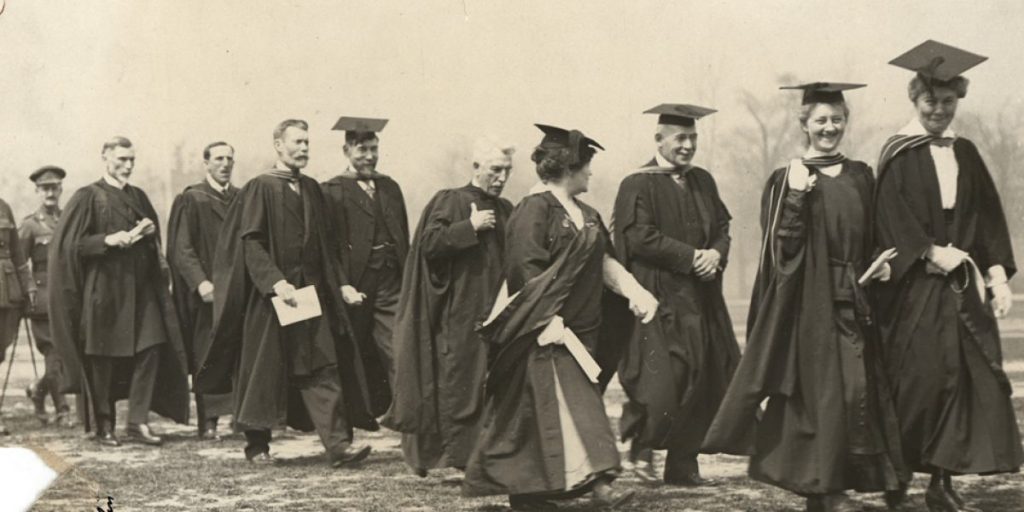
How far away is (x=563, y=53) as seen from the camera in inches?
359

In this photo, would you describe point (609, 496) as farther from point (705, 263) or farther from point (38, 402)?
point (38, 402)

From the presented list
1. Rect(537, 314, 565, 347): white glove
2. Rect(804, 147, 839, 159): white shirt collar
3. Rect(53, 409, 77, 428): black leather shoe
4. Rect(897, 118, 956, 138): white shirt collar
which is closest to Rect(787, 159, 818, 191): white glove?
Rect(804, 147, 839, 159): white shirt collar

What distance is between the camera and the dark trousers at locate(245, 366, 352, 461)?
26.1 feet

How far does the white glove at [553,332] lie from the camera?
6430mm

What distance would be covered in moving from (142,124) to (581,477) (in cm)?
429

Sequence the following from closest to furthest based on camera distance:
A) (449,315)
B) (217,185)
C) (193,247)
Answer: (449,315) < (193,247) < (217,185)

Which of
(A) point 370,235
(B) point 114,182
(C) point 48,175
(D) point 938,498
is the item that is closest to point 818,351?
(D) point 938,498

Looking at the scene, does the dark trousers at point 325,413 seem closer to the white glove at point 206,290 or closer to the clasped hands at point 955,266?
the white glove at point 206,290

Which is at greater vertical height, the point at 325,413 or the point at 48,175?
the point at 48,175

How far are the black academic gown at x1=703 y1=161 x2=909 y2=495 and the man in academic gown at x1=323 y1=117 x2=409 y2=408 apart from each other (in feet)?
9.10

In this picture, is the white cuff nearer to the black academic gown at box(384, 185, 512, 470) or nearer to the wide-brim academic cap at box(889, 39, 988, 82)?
the wide-brim academic cap at box(889, 39, 988, 82)

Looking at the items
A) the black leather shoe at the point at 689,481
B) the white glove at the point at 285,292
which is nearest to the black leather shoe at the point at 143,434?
the white glove at the point at 285,292

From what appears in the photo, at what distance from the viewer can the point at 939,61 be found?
6.51 m

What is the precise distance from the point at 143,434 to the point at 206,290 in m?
A: 0.95
